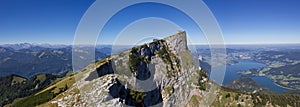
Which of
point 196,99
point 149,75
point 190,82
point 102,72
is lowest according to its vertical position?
point 196,99

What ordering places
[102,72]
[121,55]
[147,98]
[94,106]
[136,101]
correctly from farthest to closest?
[147,98] < [121,55] < [136,101] < [102,72] < [94,106]

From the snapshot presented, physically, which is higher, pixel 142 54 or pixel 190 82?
pixel 142 54

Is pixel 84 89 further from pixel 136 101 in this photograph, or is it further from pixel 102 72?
pixel 136 101

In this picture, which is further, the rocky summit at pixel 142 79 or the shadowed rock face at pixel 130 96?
the shadowed rock face at pixel 130 96

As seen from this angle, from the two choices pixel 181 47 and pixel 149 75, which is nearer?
pixel 149 75

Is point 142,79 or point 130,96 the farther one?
point 142,79

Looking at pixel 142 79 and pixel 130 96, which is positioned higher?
pixel 142 79

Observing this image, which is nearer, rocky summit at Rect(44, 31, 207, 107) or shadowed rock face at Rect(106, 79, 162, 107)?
rocky summit at Rect(44, 31, 207, 107)

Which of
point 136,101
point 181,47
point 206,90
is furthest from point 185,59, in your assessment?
point 136,101
